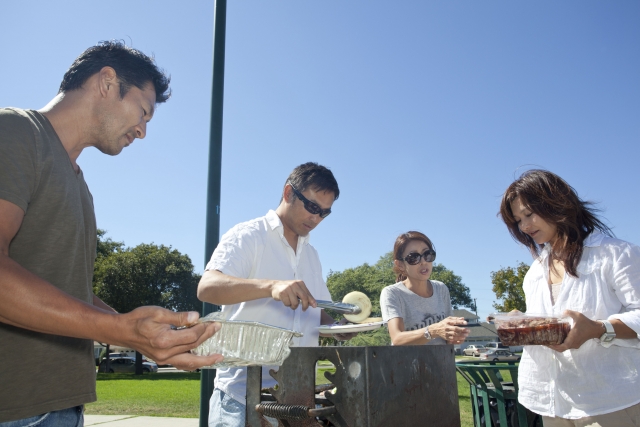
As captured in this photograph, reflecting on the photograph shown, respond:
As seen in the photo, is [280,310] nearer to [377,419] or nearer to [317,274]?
[317,274]

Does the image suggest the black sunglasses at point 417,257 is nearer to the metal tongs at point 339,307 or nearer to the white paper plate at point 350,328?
the metal tongs at point 339,307

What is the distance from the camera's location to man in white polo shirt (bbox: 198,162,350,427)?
242 cm

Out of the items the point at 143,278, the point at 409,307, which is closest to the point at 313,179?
the point at 409,307

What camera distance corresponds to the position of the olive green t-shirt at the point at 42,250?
55.3 inches

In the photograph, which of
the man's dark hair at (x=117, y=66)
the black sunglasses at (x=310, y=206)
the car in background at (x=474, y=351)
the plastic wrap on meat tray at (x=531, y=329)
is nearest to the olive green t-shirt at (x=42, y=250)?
the man's dark hair at (x=117, y=66)

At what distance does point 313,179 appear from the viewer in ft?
10.2

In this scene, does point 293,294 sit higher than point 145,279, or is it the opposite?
point 145,279

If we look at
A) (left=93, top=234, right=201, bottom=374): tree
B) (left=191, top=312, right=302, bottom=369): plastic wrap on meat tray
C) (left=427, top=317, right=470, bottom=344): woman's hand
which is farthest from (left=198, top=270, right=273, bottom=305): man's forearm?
(left=93, top=234, right=201, bottom=374): tree

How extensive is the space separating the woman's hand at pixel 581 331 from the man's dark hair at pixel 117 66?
7.43 feet

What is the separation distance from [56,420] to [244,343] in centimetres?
64

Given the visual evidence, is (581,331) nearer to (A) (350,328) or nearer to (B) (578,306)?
(B) (578,306)

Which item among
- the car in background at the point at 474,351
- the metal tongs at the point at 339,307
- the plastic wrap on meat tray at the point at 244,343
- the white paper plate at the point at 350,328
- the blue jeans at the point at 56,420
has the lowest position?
the car in background at the point at 474,351

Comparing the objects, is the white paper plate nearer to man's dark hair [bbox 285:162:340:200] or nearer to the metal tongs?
the metal tongs

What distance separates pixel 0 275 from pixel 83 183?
0.78 meters
